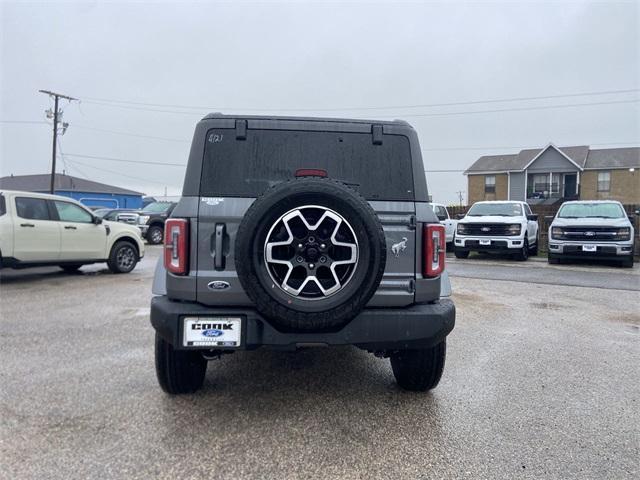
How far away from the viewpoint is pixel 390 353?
3.01 meters

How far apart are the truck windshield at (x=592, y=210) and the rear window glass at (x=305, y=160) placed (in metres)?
11.9

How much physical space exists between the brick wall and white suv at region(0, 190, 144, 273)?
3334 centimetres

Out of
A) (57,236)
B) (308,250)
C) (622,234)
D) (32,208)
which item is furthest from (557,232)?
(32,208)

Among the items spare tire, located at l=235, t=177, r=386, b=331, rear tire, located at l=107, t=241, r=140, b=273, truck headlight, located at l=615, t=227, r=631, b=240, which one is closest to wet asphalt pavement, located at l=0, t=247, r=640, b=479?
spare tire, located at l=235, t=177, r=386, b=331

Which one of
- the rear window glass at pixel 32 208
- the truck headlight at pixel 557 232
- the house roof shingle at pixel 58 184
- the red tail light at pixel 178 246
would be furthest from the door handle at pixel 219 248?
the house roof shingle at pixel 58 184

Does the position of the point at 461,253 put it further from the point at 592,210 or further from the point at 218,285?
the point at 218,285

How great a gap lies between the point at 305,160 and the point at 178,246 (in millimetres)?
990

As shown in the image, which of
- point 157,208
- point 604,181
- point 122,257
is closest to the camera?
point 122,257

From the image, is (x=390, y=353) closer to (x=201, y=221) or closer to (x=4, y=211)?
(x=201, y=221)

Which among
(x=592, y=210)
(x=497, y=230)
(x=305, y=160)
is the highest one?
(x=592, y=210)

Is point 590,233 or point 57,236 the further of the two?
point 590,233

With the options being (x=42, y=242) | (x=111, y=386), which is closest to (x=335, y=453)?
(x=111, y=386)

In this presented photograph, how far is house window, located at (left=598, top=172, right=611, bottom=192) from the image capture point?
32.6 metres

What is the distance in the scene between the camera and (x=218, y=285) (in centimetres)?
273
